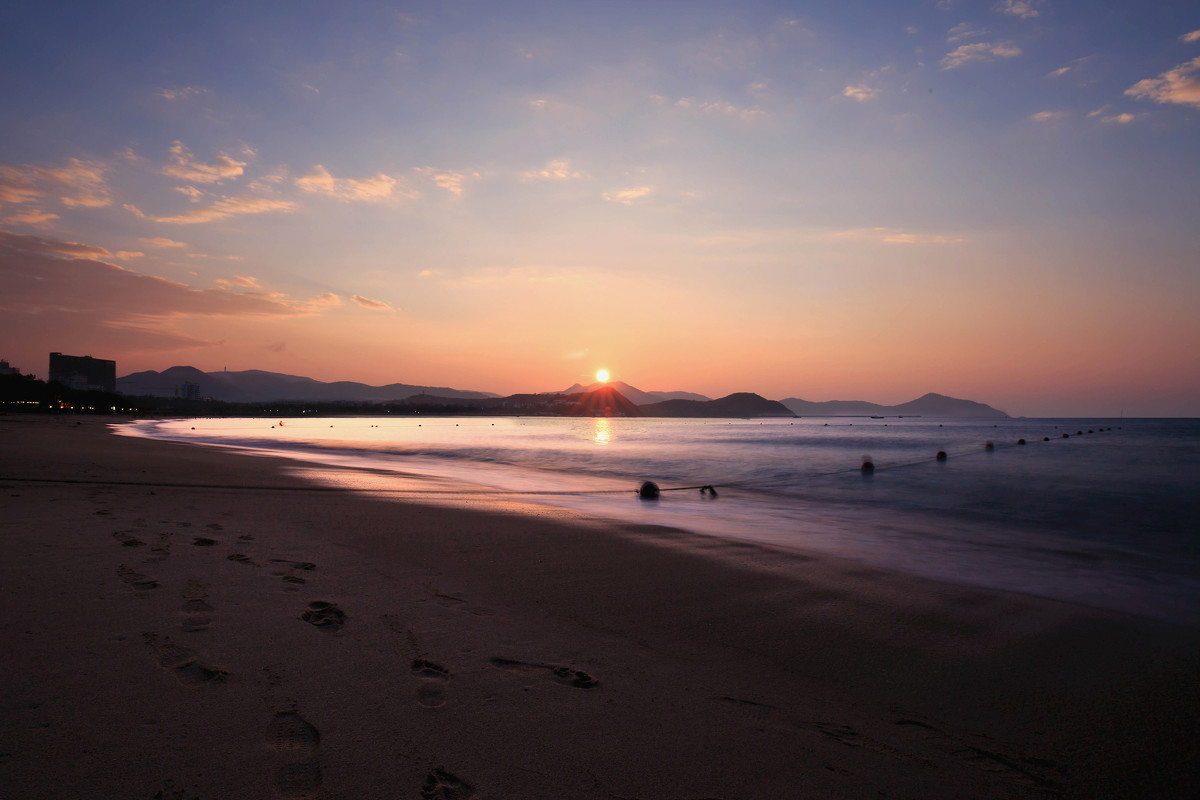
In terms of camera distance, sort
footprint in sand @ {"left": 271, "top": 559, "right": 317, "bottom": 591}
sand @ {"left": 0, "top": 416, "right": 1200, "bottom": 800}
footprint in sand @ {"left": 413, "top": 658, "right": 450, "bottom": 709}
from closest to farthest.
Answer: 1. sand @ {"left": 0, "top": 416, "right": 1200, "bottom": 800}
2. footprint in sand @ {"left": 413, "top": 658, "right": 450, "bottom": 709}
3. footprint in sand @ {"left": 271, "top": 559, "right": 317, "bottom": 591}

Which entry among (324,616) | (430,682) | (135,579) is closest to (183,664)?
(324,616)

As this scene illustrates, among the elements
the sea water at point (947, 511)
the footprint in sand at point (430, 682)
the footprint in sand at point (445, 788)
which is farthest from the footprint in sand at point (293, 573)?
the sea water at point (947, 511)

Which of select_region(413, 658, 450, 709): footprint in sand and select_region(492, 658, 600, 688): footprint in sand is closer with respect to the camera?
select_region(413, 658, 450, 709): footprint in sand

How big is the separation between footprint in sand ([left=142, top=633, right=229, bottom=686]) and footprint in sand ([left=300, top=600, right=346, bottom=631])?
83 centimetres

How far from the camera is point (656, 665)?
4012mm

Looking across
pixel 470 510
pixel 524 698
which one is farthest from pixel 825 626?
pixel 470 510

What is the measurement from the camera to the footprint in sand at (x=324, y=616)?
4.30 meters

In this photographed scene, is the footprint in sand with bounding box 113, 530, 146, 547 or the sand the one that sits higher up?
the footprint in sand with bounding box 113, 530, 146, 547

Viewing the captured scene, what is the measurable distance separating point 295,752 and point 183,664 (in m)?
1.34

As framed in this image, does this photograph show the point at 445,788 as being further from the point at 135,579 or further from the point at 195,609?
the point at 135,579

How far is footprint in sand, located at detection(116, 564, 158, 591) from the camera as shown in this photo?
4.80m

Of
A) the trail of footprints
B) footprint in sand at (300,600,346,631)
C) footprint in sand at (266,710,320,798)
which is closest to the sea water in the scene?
the trail of footprints

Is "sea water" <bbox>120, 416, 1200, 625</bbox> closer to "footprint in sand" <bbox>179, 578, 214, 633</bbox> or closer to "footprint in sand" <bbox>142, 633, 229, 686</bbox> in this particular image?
"footprint in sand" <bbox>179, 578, 214, 633</bbox>

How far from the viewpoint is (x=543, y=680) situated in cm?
361
